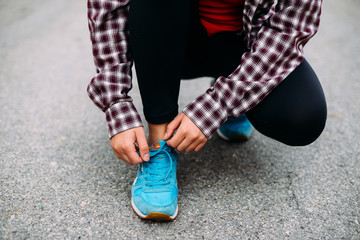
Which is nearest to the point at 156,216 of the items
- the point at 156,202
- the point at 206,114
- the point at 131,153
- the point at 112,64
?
the point at 156,202

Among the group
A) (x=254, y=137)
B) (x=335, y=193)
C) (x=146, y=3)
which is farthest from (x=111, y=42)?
(x=335, y=193)

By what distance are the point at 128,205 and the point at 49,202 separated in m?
0.21

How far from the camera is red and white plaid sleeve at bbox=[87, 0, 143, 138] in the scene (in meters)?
0.72

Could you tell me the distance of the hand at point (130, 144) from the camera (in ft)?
2.33

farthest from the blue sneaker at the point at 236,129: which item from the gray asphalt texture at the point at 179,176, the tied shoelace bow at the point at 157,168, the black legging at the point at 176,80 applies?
the tied shoelace bow at the point at 157,168

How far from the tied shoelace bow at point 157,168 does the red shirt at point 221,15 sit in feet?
1.16

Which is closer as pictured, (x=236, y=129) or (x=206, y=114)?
(x=206, y=114)

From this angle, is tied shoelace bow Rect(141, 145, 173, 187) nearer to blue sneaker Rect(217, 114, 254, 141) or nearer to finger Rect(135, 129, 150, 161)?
finger Rect(135, 129, 150, 161)

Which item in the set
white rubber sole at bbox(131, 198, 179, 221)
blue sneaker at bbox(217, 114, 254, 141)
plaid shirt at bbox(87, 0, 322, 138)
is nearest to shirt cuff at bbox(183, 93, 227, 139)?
plaid shirt at bbox(87, 0, 322, 138)

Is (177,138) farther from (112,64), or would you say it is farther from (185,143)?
(112,64)

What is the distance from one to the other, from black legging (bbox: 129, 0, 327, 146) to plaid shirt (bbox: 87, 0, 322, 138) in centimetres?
4

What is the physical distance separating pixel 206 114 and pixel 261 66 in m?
0.17

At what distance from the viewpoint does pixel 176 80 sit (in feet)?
2.48

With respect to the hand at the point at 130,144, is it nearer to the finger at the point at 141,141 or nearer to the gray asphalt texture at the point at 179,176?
the finger at the point at 141,141
